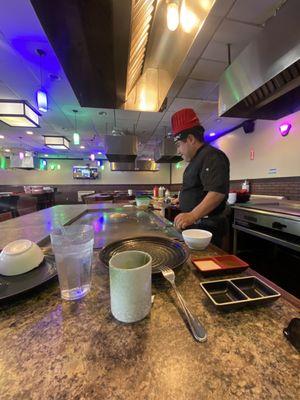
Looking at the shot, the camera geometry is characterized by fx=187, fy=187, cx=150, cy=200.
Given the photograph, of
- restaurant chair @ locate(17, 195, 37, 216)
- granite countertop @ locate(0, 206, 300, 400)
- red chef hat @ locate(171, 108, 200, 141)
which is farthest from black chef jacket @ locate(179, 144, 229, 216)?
restaurant chair @ locate(17, 195, 37, 216)

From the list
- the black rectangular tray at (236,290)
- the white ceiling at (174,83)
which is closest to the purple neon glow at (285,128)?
the white ceiling at (174,83)

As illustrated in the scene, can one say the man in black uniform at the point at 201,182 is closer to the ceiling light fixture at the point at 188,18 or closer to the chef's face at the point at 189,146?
the chef's face at the point at 189,146

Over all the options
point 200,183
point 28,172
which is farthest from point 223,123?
A: point 28,172

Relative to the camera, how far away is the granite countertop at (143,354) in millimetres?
292

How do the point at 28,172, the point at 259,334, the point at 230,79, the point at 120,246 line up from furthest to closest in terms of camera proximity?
the point at 28,172
the point at 230,79
the point at 120,246
the point at 259,334

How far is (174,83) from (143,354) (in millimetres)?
3179

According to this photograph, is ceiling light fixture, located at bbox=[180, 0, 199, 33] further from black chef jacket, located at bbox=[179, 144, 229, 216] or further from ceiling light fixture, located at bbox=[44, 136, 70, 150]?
ceiling light fixture, located at bbox=[44, 136, 70, 150]

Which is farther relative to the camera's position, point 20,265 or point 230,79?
point 230,79

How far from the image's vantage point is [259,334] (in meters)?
0.40

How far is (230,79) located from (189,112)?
0.61m

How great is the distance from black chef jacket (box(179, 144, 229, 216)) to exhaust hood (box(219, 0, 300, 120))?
0.57 metres

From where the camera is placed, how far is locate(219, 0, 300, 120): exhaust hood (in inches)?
48.1

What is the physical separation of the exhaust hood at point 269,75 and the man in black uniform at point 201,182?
1.66ft

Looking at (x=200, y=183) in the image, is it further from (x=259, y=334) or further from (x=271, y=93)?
(x=259, y=334)
